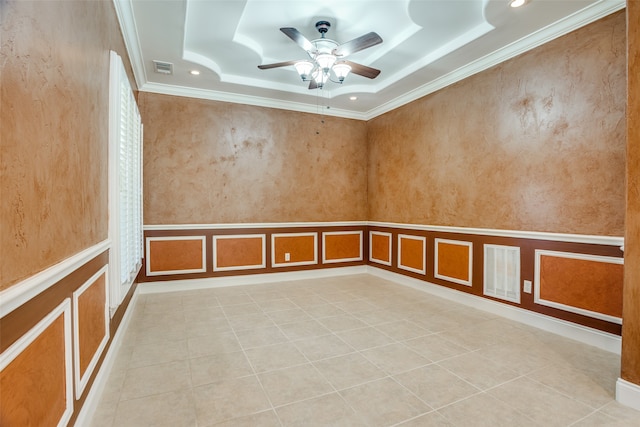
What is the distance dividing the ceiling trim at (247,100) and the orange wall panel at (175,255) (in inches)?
84.9

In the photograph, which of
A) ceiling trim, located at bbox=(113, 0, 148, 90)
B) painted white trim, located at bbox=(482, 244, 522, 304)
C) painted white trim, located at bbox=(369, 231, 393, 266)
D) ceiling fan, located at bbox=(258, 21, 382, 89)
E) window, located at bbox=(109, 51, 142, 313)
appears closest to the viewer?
window, located at bbox=(109, 51, 142, 313)

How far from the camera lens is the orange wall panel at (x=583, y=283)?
2852 mm

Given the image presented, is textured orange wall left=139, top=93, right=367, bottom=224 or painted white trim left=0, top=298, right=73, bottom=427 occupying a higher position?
textured orange wall left=139, top=93, right=367, bottom=224

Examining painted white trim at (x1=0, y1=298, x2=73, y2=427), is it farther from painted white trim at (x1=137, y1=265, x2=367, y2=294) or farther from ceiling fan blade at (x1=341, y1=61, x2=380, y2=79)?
painted white trim at (x1=137, y1=265, x2=367, y2=294)

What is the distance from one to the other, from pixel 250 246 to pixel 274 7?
11.0ft

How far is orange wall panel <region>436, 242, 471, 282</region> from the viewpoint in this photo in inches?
167

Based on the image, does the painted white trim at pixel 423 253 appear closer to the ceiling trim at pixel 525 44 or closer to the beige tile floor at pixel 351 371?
the beige tile floor at pixel 351 371

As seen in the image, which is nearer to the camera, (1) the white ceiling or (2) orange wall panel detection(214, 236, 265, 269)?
(1) the white ceiling

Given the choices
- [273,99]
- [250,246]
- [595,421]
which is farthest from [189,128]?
[595,421]

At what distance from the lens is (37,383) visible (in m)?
1.26

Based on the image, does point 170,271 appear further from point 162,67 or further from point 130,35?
point 130,35

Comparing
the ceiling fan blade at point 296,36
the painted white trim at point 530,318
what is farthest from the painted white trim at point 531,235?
the ceiling fan blade at point 296,36

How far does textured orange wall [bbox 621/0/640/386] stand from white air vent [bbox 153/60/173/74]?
4328 millimetres

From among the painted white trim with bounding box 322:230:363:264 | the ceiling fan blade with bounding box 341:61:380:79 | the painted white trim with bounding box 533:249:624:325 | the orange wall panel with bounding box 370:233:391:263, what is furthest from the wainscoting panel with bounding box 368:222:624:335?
the ceiling fan blade with bounding box 341:61:380:79
